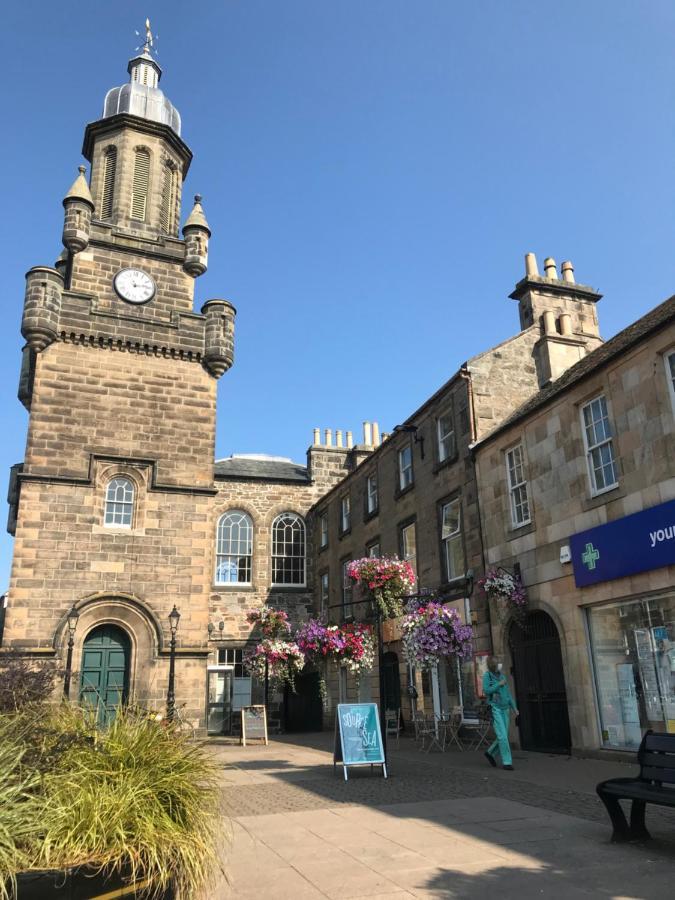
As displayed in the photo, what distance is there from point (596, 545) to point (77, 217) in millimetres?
19222

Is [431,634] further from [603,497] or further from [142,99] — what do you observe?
[142,99]

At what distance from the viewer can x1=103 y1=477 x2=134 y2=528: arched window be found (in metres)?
20.9

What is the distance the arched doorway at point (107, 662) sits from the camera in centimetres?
1938

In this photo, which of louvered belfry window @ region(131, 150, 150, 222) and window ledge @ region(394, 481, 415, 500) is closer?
window ledge @ region(394, 481, 415, 500)

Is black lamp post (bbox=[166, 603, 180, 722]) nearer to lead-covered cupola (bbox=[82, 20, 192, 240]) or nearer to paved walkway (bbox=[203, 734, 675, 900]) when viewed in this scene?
paved walkway (bbox=[203, 734, 675, 900])

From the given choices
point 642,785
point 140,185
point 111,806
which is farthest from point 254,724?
point 140,185

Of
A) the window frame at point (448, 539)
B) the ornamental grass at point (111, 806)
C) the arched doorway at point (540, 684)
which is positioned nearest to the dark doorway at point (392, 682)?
the window frame at point (448, 539)

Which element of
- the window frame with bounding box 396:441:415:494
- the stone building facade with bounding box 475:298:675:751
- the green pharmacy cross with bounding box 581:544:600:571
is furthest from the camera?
the window frame with bounding box 396:441:415:494

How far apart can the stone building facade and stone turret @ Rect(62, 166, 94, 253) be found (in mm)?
15308

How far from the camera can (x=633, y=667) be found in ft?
40.2

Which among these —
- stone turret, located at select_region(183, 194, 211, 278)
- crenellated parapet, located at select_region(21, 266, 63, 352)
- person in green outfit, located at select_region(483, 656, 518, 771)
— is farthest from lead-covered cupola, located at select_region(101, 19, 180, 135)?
person in green outfit, located at select_region(483, 656, 518, 771)

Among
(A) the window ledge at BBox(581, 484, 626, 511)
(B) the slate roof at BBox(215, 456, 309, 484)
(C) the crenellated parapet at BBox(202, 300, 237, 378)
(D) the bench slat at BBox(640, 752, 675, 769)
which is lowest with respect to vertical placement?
(D) the bench slat at BBox(640, 752, 675, 769)

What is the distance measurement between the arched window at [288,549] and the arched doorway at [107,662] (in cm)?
1067

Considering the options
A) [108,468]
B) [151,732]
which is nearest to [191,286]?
[108,468]
